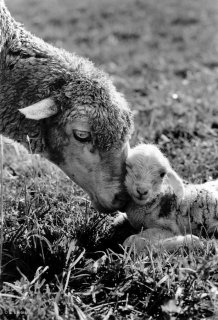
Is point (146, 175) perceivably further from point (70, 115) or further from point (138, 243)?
point (70, 115)

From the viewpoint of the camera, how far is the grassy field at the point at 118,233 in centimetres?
443

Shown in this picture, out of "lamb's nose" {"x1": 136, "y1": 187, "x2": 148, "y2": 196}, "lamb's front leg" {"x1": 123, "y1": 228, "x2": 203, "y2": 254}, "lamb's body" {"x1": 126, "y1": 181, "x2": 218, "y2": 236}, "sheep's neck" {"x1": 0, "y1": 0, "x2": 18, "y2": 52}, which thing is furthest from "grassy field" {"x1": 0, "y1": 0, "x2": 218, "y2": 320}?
"sheep's neck" {"x1": 0, "y1": 0, "x2": 18, "y2": 52}

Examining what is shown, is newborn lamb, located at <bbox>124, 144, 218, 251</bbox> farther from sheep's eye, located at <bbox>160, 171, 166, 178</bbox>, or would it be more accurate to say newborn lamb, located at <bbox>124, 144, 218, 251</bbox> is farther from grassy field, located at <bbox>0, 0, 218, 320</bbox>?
grassy field, located at <bbox>0, 0, 218, 320</bbox>

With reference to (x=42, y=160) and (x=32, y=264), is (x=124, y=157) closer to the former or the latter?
(x=32, y=264)

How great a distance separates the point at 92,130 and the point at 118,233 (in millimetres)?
990

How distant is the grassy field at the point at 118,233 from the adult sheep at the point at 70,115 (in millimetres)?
395

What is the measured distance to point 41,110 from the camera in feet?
17.2

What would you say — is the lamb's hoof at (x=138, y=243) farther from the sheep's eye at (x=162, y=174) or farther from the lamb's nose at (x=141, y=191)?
the sheep's eye at (x=162, y=174)

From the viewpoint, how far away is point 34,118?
17.1 ft

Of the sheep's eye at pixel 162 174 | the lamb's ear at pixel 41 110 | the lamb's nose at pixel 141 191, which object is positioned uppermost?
the lamb's ear at pixel 41 110

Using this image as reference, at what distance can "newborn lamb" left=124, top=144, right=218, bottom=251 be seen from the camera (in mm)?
5145

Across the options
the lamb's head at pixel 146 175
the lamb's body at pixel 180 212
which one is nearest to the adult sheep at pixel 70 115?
the lamb's head at pixel 146 175

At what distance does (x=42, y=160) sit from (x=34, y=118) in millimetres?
1886

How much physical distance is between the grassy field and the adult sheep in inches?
15.5
